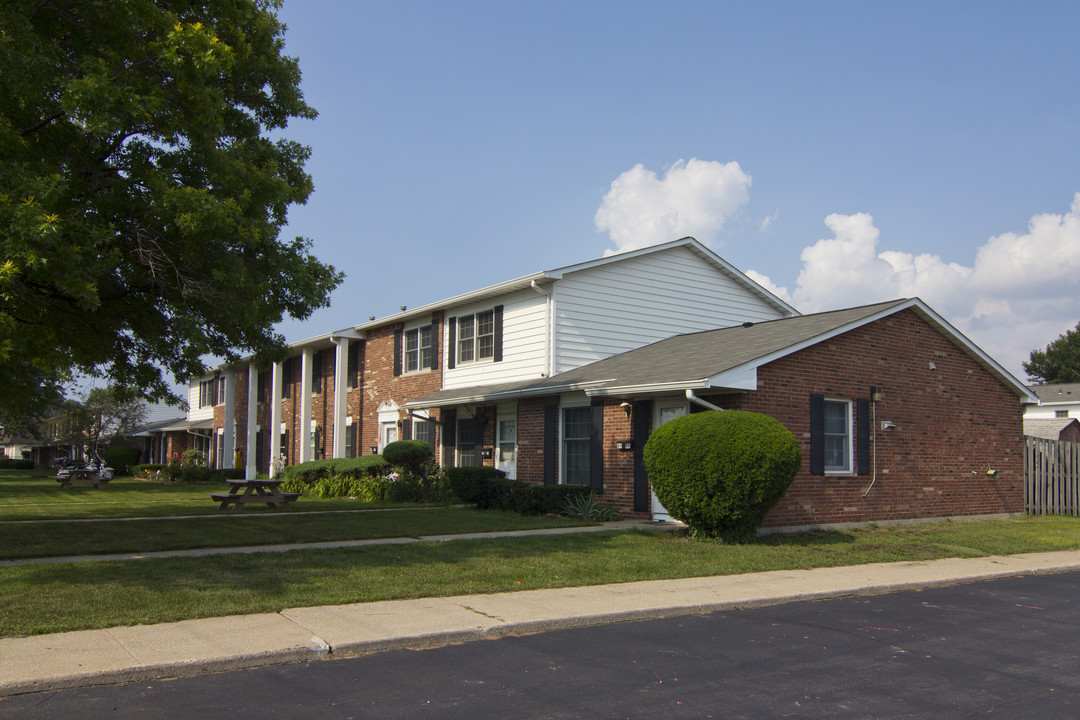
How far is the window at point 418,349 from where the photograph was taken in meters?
23.7

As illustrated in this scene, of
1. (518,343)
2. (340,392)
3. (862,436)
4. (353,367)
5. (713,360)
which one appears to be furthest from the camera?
(353,367)

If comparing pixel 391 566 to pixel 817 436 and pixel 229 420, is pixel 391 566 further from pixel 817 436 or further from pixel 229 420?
A: pixel 229 420

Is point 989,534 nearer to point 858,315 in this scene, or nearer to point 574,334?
point 858,315

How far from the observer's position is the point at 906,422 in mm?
16812

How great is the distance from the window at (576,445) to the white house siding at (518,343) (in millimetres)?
1832

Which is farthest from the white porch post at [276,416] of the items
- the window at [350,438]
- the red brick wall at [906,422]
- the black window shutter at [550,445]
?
the red brick wall at [906,422]

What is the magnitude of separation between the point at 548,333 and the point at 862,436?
22.9 feet

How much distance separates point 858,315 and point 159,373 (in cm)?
1269

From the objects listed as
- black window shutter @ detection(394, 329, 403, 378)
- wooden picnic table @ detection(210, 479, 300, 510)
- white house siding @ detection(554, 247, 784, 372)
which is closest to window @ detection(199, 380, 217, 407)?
black window shutter @ detection(394, 329, 403, 378)

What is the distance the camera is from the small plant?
51.6ft

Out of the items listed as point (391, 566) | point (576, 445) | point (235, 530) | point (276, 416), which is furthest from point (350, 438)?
point (391, 566)

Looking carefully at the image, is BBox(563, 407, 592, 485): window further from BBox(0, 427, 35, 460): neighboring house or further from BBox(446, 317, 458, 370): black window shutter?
BBox(0, 427, 35, 460): neighboring house

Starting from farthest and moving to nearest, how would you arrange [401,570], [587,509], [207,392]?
[207,392] < [587,509] < [401,570]

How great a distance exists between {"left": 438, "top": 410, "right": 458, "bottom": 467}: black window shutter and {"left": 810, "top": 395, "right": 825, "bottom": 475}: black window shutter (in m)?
9.48
